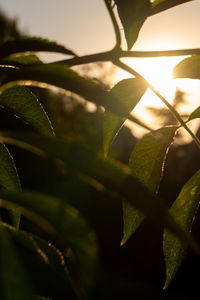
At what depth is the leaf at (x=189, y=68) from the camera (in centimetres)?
65

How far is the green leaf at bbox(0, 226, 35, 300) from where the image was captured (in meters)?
0.30

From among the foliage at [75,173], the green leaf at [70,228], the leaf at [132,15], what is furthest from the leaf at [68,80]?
the leaf at [132,15]

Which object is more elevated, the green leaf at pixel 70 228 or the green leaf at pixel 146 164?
the green leaf at pixel 70 228

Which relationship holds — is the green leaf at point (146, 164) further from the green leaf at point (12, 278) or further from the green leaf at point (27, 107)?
the green leaf at point (12, 278)

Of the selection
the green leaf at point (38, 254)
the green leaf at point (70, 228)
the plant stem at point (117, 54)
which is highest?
the plant stem at point (117, 54)

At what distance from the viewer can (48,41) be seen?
0.51 meters

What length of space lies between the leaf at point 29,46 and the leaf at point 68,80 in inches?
2.1

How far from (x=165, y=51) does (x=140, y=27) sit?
11cm

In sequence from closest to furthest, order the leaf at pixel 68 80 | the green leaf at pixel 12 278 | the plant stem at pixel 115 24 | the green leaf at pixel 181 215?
the green leaf at pixel 12 278 → the leaf at pixel 68 80 → the plant stem at pixel 115 24 → the green leaf at pixel 181 215

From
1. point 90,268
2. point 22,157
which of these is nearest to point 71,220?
point 90,268

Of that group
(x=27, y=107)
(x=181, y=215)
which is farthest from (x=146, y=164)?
(x=27, y=107)

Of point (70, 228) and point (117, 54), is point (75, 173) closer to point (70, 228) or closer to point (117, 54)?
point (70, 228)

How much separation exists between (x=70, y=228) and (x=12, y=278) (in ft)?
0.19

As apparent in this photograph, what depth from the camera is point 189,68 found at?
0.65 metres
